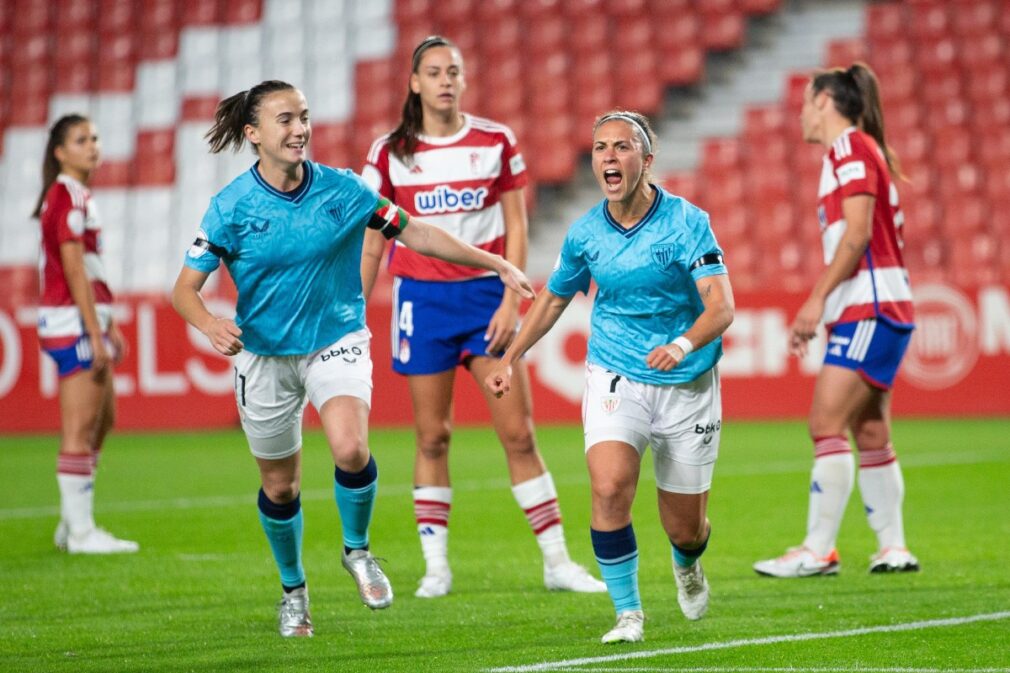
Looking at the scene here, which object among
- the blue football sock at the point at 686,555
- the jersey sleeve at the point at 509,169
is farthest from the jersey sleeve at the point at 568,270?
the jersey sleeve at the point at 509,169

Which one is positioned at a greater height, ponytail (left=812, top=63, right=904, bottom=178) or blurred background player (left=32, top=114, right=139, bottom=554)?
ponytail (left=812, top=63, right=904, bottom=178)

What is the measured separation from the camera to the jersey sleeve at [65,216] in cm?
805

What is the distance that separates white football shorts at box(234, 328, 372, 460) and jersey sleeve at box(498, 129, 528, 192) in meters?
1.49

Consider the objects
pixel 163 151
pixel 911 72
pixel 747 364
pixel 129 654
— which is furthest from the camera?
pixel 163 151

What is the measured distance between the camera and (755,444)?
1312cm

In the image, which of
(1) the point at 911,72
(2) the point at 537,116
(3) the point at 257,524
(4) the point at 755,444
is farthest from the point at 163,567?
(1) the point at 911,72

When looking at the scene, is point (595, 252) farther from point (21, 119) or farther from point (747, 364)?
point (21, 119)

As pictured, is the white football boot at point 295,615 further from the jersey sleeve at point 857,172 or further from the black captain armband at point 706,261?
the jersey sleeve at point 857,172

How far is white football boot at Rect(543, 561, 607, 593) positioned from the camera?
651 centimetres

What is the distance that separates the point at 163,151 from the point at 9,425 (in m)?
5.05

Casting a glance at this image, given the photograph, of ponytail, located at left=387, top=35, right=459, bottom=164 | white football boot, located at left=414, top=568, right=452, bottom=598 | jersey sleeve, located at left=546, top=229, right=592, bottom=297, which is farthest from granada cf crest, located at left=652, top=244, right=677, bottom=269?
white football boot, located at left=414, top=568, right=452, bottom=598

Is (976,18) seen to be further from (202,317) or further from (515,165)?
(202,317)

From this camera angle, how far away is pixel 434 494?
670 cm

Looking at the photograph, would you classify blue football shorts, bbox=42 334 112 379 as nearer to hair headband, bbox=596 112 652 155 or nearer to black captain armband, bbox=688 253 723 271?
hair headband, bbox=596 112 652 155
